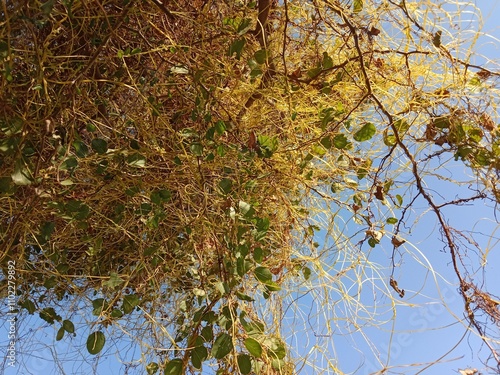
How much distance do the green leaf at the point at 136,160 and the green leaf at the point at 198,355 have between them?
0.32 metres

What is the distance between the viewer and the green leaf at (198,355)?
32.7 inches

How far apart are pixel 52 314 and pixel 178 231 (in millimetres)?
313

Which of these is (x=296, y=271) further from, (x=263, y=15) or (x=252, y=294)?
(x=263, y=15)

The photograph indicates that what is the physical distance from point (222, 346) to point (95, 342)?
0.80ft

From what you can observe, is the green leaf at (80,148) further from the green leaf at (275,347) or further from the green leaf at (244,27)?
the green leaf at (275,347)

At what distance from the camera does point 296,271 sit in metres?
1.27

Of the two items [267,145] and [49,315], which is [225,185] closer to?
[267,145]

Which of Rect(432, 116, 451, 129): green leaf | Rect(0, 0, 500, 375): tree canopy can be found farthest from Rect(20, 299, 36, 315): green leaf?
Rect(432, 116, 451, 129): green leaf

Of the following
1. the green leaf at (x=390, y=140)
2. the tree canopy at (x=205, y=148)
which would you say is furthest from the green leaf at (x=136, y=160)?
the green leaf at (x=390, y=140)

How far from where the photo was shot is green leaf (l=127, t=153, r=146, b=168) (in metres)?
0.90

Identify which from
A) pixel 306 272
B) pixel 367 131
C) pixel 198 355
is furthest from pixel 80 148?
pixel 306 272

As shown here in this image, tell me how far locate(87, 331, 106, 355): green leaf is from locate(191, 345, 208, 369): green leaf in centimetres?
18

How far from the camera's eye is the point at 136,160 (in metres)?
0.90

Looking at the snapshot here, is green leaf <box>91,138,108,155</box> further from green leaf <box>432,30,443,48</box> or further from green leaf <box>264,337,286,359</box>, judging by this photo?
green leaf <box>432,30,443,48</box>
